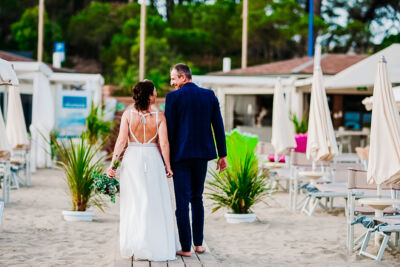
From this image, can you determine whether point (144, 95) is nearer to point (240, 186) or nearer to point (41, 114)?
point (240, 186)

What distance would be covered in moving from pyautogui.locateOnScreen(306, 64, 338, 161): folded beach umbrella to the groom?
425 centimetres

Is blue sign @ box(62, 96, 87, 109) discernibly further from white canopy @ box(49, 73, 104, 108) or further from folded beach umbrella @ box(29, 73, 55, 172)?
folded beach umbrella @ box(29, 73, 55, 172)

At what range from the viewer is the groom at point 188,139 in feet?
17.7

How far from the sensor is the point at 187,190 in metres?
5.38

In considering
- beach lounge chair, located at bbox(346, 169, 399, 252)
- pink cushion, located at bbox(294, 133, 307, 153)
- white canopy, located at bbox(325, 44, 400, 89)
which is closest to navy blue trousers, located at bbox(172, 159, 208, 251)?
beach lounge chair, located at bbox(346, 169, 399, 252)

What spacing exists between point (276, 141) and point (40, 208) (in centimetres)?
447

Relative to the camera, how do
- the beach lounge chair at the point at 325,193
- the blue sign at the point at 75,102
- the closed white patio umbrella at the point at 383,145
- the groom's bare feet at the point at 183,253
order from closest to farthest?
the groom's bare feet at the point at 183,253
the closed white patio umbrella at the point at 383,145
the beach lounge chair at the point at 325,193
the blue sign at the point at 75,102

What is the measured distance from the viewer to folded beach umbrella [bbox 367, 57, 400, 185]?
6.49 metres

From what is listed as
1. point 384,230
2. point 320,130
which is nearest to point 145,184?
point 384,230

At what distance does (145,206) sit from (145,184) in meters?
0.17

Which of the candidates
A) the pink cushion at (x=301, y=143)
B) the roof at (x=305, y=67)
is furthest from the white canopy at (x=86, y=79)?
the pink cushion at (x=301, y=143)

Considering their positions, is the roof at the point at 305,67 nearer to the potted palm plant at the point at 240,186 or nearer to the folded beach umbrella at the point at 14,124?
the folded beach umbrella at the point at 14,124

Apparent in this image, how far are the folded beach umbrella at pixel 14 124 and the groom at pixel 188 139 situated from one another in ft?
24.8

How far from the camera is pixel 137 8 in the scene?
151ft
